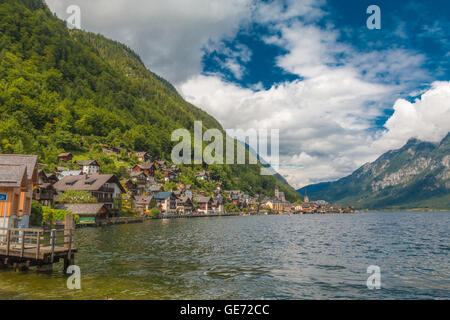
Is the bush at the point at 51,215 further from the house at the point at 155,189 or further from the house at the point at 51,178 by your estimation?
the house at the point at 155,189

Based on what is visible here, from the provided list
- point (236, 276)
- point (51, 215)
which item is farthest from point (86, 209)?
point (236, 276)

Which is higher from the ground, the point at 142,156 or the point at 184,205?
the point at 142,156

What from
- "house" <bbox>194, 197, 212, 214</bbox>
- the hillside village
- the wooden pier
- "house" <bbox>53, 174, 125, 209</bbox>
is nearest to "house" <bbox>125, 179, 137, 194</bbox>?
the hillside village

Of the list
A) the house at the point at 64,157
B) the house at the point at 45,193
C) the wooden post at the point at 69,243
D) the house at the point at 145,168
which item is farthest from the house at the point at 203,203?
the wooden post at the point at 69,243

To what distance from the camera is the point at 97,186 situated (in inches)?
3617

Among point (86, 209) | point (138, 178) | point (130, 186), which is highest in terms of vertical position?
point (138, 178)

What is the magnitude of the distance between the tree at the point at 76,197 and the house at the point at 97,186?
13.1 ft

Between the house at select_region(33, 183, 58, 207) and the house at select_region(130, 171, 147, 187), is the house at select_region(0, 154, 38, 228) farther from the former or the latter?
the house at select_region(130, 171, 147, 187)

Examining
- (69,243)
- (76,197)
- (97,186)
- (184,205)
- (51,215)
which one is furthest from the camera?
(184,205)

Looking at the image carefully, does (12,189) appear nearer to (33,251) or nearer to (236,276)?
(33,251)

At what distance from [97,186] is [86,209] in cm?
1003
